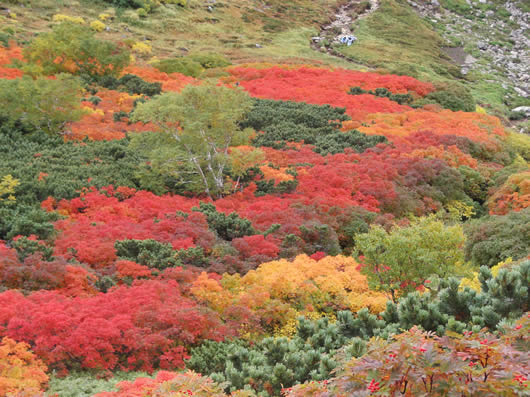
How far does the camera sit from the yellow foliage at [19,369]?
10.3 meters

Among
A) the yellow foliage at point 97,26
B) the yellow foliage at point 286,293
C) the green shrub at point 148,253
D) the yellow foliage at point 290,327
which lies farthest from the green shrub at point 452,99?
the yellow foliage at point 97,26

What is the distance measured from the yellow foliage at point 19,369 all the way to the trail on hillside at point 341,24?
68076 millimetres

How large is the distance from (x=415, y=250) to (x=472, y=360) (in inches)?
402

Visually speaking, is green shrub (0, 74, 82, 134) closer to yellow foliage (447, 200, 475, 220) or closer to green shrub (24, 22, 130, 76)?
green shrub (24, 22, 130, 76)

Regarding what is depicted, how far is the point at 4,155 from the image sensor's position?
2641cm

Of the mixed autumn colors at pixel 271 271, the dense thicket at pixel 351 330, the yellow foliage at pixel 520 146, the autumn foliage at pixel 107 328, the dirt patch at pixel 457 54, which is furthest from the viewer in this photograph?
the dirt patch at pixel 457 54

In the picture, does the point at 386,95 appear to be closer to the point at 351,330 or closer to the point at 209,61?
the point at 209,61

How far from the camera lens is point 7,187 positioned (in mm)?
21953

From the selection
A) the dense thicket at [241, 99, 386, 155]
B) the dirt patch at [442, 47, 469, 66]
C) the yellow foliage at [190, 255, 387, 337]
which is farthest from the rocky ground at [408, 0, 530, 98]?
the yellow foliage at [190, 255, 387, 337]

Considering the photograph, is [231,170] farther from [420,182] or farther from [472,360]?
[472,360]

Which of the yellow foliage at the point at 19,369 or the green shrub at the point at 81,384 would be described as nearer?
the yellow foliage at the point at 19,369

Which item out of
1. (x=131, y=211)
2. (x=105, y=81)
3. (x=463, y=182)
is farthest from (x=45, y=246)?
(x=105, y=81)

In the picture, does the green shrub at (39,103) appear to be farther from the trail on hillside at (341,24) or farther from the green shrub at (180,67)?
the trail on hillside at (341,24)

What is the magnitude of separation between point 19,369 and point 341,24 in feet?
300
